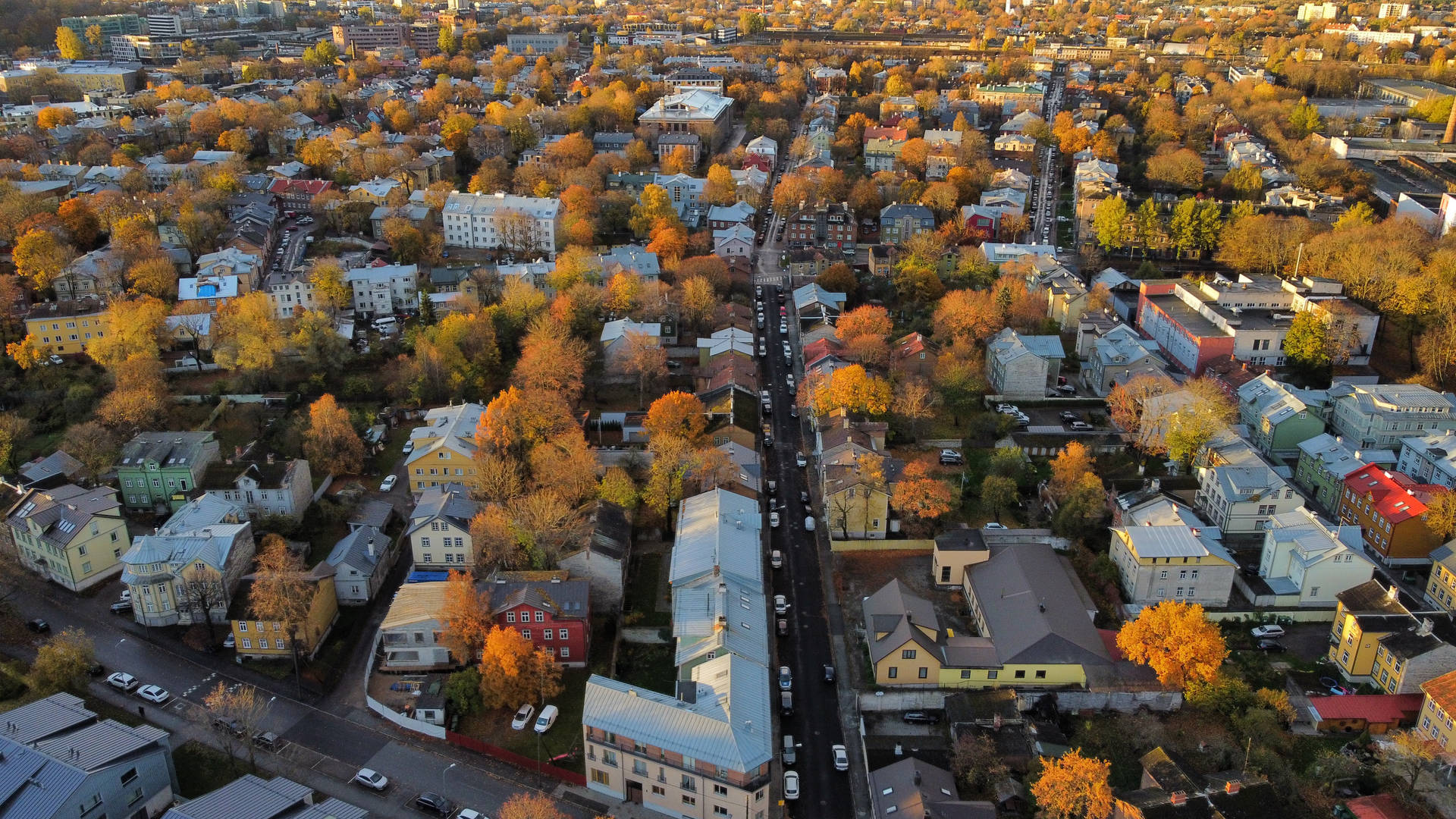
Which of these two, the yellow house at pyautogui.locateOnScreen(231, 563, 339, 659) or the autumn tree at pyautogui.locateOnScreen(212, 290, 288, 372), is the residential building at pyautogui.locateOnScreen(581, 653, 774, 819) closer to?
the yellow house at pyautogui.locateOnScreen(231, 563, 339, 659)

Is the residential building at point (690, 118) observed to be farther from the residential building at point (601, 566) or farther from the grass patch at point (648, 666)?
the grass patch at point (648, 666)

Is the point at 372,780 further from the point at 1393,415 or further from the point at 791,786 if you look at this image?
the point at 1393,415

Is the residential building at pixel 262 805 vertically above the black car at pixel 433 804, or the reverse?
the residential building at pixel 262 805

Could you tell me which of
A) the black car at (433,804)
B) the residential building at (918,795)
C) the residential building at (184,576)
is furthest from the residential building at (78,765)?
the residential building at (918,795)

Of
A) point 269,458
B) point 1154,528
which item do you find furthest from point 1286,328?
point 269,458

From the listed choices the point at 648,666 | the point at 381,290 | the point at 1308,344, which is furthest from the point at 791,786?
the point at 381,290

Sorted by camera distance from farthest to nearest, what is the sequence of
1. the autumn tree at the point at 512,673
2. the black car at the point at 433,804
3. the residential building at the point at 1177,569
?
the residential building at the point at 1177,569
the autumn tree at the point at 512,673
the black car at the point at 433,804
